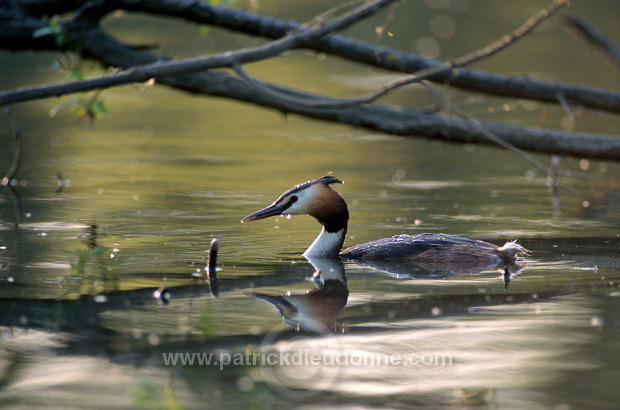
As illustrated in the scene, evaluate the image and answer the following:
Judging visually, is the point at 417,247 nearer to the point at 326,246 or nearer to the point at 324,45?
the point at 326,246

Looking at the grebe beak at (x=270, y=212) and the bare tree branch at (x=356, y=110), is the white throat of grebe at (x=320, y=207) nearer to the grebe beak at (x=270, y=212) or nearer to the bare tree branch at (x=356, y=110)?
the grebe beak at (x=270, y=212)

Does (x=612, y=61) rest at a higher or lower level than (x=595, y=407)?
higher

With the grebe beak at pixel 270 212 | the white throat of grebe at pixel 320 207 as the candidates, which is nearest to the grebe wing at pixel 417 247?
the white throat of grebe at pixel 320 207

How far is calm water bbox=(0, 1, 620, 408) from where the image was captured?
479 centimetres

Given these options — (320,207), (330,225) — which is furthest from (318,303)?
(320,207)

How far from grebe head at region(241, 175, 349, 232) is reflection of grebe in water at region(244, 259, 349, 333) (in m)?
0.75

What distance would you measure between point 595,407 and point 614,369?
0.54m

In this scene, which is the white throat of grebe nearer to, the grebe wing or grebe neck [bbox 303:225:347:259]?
grebe neck [bbox 303:225:347:259]

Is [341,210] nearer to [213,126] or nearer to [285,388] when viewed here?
[285,388]

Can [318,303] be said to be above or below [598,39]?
below

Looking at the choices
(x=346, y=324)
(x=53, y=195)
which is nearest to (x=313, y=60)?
(x=53, y=195)

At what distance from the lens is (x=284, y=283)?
6.82 meters

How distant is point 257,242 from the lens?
8.21m

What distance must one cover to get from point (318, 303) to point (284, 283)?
0.57 m
